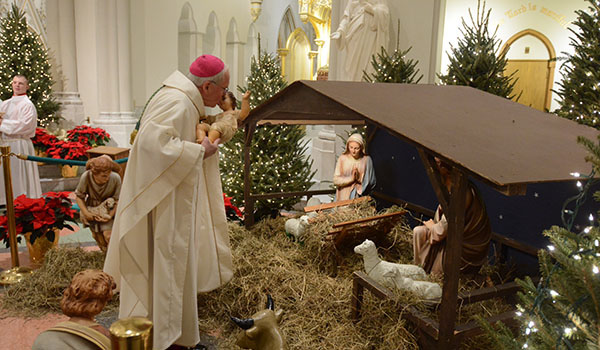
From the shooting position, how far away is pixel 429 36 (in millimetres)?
7879

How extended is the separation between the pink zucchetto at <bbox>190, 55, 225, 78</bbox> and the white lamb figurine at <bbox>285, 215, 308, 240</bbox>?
6.45 ft

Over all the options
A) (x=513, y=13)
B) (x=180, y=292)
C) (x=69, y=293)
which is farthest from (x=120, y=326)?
(x=513, y=13)

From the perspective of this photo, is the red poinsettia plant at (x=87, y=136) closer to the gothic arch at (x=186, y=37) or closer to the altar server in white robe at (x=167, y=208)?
the gothic arch at (x=186, y=37)

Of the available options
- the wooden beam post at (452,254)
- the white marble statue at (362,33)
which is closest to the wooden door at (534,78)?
the white marble statue at (362,33)

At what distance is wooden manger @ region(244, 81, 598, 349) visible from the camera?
2293 millimetres

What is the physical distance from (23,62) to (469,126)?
36.2 feet

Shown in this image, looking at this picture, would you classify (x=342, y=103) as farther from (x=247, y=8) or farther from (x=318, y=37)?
(x=247, y=8)

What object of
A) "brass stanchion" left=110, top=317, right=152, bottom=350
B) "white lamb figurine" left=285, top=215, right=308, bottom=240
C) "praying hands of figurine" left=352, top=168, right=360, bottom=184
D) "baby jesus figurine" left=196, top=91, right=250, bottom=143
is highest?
"baby jesus figurine" left=196, top=91, right=250, bottom=143

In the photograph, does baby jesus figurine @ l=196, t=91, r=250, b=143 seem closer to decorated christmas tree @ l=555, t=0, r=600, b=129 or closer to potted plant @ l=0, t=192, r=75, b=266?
potted plant @ l=0, t=192, r=75, b=266

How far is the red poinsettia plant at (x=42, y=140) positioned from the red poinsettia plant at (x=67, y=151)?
6.2 inches

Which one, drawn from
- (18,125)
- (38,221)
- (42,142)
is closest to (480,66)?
(38,221)

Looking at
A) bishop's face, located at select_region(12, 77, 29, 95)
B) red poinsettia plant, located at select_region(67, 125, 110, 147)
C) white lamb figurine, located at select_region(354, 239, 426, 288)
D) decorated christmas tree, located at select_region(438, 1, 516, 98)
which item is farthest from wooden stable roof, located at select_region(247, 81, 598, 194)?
red poinsettia plant, located at select_region(67, 125, 110, 147)

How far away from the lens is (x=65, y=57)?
11.8 metres

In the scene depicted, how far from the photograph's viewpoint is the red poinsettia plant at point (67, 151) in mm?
9289
